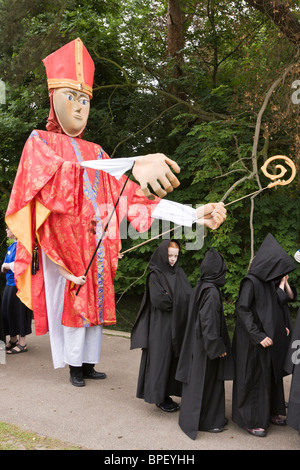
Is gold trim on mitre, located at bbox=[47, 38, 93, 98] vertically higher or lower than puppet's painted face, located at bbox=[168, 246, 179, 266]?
higher

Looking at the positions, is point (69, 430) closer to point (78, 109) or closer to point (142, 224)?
point (142, 224)

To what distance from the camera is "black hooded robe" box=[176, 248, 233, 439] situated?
13.2 feet

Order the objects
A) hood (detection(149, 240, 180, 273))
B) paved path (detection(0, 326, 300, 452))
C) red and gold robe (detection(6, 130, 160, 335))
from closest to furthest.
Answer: paved path (detection(0, 326, 300, 452)) < hood (detection(149, 240, 180, 273)) < red and gold robe (detection(6, 130, 160, 335))

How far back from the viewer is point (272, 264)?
421 cm

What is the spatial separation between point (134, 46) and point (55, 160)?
7453mm

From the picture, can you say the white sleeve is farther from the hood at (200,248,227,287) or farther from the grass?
the grass

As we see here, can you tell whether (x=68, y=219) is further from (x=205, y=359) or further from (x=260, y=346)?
(x=260, y=346)

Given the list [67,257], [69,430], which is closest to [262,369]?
[69,430]

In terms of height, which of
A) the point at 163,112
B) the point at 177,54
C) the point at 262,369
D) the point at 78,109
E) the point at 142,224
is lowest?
the point at 262,369

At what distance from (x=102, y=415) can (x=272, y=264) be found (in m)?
2.05

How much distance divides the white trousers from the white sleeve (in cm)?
131

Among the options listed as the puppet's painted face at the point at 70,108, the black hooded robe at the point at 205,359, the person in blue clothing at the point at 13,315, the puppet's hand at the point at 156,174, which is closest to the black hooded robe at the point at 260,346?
the black hooded robe at the point at 205,359

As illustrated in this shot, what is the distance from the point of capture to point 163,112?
1066 cm

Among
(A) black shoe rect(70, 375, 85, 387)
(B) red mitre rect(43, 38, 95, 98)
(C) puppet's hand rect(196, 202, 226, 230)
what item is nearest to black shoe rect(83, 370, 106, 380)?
(A) black shoe rect(70, 375, 85, 387)
